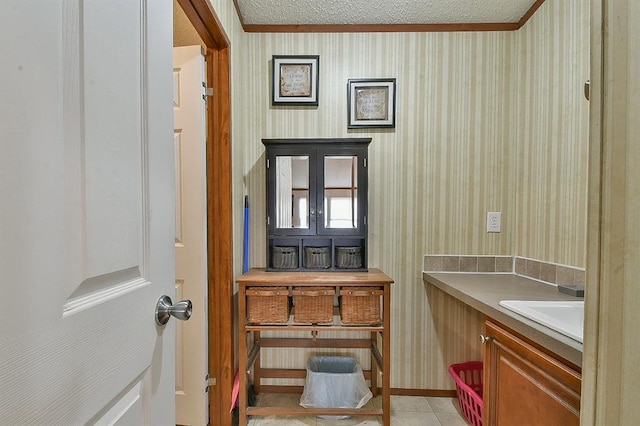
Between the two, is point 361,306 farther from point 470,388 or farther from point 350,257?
point 470,388

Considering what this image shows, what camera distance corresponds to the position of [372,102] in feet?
6.31

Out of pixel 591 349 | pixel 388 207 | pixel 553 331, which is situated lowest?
pixel 553 331

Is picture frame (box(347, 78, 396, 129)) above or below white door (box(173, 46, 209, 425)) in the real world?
above

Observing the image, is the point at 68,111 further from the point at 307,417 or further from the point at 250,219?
the point at 307,417

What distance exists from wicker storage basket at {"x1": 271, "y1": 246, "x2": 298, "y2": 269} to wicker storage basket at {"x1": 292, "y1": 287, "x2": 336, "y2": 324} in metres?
0.26

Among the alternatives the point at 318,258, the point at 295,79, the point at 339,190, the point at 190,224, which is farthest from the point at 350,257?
the point at 295,79

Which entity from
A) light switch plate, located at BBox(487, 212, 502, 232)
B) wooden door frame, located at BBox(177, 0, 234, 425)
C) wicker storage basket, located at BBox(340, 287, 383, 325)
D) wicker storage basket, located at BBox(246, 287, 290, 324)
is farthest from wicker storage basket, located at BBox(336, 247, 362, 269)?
light switch plate, located at BBox(487, 212, 502, 232)

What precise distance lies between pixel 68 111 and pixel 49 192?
0.13 m

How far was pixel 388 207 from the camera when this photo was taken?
1.96 m

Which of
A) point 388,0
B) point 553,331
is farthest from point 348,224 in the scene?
point 388,0

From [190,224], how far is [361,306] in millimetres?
1011

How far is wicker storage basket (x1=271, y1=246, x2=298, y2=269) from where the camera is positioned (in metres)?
1.83

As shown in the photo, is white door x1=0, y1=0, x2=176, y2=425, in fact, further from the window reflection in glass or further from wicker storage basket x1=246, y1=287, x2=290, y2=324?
the window reflection in glass

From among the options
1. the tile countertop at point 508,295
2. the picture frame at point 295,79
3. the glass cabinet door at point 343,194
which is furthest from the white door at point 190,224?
the tile countertop at point 508,295
